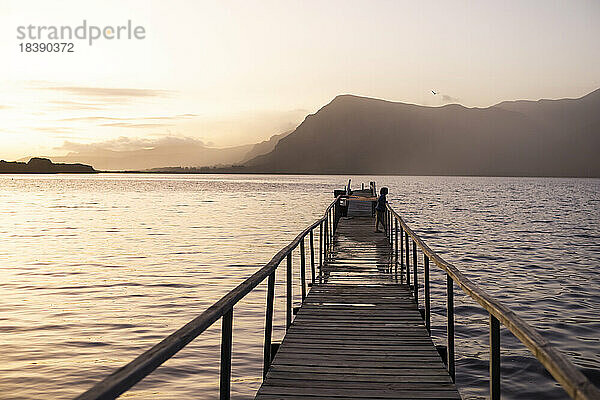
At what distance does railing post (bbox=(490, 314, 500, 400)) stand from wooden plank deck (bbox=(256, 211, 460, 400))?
2.30 feet

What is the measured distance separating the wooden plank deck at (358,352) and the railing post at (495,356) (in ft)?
2.30

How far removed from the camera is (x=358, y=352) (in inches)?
265

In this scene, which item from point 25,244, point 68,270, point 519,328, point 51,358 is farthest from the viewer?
point 25,244

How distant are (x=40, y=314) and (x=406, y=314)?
28.9 feet

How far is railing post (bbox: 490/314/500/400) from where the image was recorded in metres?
4.40

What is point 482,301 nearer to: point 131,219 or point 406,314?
point 406,314

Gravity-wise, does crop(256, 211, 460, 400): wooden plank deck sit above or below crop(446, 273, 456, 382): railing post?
below

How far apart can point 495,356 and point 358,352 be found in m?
2.39

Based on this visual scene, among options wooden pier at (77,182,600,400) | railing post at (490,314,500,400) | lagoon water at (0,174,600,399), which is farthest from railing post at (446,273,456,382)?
lagoon water at (0,174,600,399)

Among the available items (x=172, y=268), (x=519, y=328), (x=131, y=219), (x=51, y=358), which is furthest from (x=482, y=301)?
(x=131, y=219)

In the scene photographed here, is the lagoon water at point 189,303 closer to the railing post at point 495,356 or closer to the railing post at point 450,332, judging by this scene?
the railing post at point 450,332

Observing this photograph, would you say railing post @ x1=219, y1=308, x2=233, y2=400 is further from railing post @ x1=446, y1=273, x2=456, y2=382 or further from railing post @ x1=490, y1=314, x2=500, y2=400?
railing post @ x1=446, y1=273, x2=456, y2=382

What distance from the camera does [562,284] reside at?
1823 cm

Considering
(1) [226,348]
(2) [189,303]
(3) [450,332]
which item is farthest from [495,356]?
(2) [189,303]
